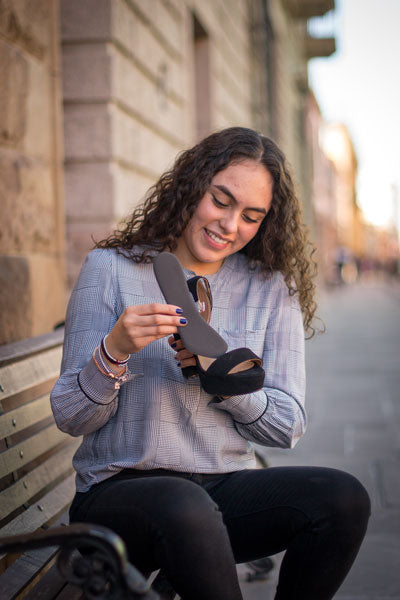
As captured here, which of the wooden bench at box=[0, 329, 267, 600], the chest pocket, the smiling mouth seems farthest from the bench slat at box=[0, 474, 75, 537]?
the smiling mouth

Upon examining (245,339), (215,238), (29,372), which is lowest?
(29,372)

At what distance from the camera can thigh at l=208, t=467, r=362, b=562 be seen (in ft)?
6.11

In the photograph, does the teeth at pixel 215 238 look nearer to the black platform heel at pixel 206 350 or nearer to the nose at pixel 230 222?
the nose at pixel 230 222

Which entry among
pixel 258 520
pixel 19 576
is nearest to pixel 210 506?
pixel 258 520

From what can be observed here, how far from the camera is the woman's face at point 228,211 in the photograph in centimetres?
220

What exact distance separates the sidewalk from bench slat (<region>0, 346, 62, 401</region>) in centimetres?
115

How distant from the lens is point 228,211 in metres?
2.20

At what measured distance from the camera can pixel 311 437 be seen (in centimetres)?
488

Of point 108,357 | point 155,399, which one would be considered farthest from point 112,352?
point 155,399

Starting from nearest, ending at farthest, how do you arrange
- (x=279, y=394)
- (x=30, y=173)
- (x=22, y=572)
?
(x=22, y=572) → (x=279, y=394) → (x=30, y=173)

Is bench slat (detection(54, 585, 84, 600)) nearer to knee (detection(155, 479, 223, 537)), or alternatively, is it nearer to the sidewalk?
knee (detection(155, 479, 223, 537))

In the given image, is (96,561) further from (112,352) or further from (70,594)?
(112,352)

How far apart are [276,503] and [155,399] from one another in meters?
0.42

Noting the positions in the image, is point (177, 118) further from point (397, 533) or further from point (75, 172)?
point (397, 533)
